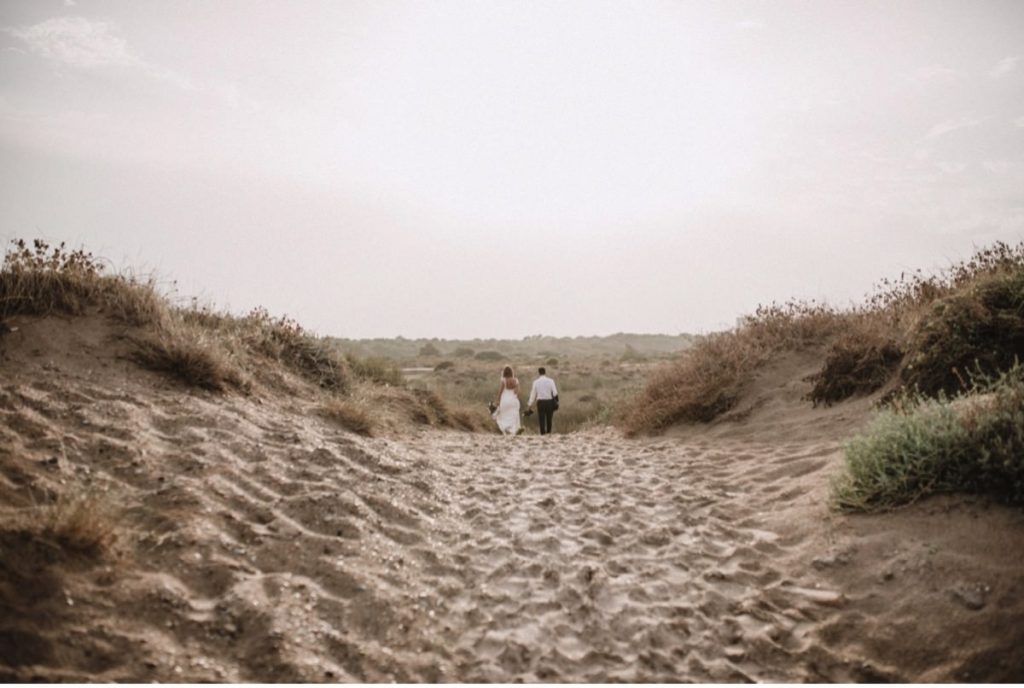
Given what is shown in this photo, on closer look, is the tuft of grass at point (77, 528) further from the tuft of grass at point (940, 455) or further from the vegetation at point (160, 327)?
the tuft of grass at point (940, 455)

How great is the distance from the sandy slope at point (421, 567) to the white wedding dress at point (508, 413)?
21.6 ft

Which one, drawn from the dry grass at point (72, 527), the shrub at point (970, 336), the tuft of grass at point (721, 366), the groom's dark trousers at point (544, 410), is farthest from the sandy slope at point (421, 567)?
the groom's dark trousers at point (544, 410)

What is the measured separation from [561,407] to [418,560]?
15160mm

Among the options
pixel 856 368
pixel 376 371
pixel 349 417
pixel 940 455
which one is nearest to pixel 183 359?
pixel 349 417

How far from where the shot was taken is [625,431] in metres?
11.9

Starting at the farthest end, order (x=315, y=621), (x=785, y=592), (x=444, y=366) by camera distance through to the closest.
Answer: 1. (x=444, y=366)
2. (x=785, y=592)
3. (x=315, y=621)

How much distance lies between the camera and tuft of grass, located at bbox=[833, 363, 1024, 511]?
4691 mm

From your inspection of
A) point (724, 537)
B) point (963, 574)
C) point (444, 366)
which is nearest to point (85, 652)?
point (724, 537)

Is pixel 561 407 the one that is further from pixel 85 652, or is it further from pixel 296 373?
pixel 85 652

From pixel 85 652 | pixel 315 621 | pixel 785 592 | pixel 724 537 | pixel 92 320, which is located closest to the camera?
pixel 85 652

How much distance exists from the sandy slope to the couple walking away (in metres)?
6.62

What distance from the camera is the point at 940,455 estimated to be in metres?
5.08

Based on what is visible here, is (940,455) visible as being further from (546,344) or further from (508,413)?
(546,344)

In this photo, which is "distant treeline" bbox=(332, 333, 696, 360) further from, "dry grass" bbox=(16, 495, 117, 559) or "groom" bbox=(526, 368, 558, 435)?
"dry grass" bbox=(16, 495, 117, 559)
